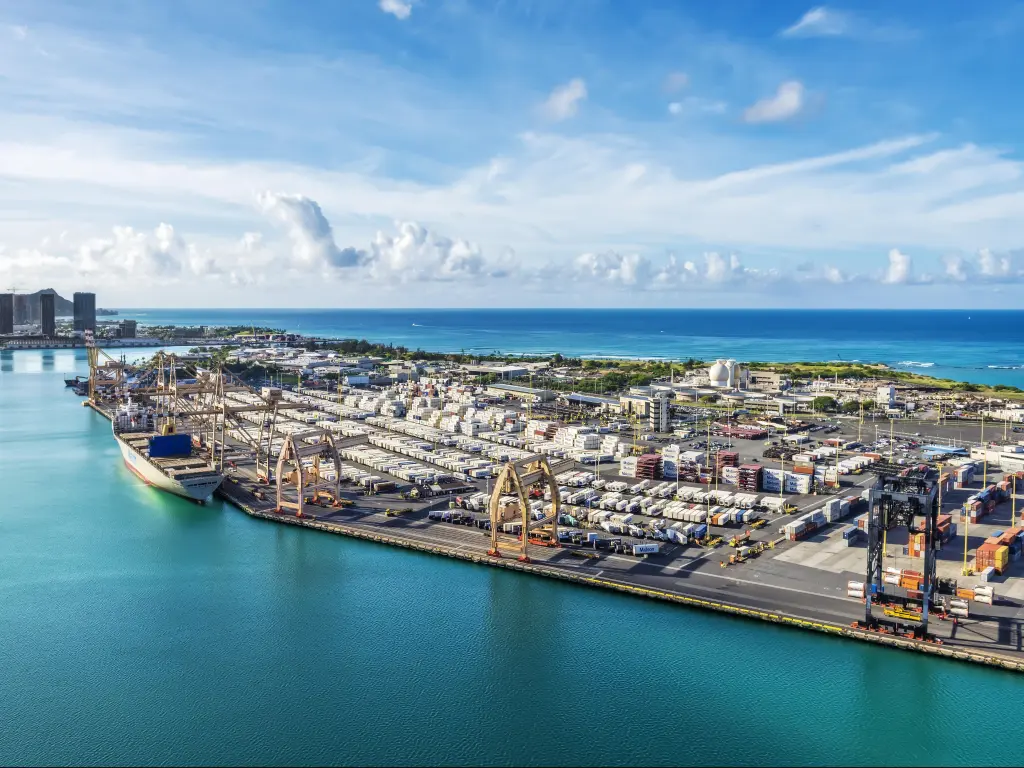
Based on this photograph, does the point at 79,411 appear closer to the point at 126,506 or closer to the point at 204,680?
the point at 126,506

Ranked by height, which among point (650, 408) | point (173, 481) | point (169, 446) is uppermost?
point (650, 408)

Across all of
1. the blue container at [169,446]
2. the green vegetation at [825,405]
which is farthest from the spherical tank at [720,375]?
the blue container at [169,446]

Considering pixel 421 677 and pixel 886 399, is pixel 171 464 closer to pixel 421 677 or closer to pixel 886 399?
pixel 421 677

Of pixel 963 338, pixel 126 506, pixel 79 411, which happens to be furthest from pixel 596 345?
pixel 126 506

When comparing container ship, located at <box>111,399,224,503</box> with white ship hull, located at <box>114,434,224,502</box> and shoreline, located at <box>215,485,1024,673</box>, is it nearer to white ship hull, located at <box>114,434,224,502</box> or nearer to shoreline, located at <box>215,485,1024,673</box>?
white ship hull, located at <box>114,434,224,502</box>

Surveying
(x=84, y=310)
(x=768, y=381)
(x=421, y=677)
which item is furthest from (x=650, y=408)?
(x=84, y=310)

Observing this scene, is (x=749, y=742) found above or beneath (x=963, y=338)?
beneath
